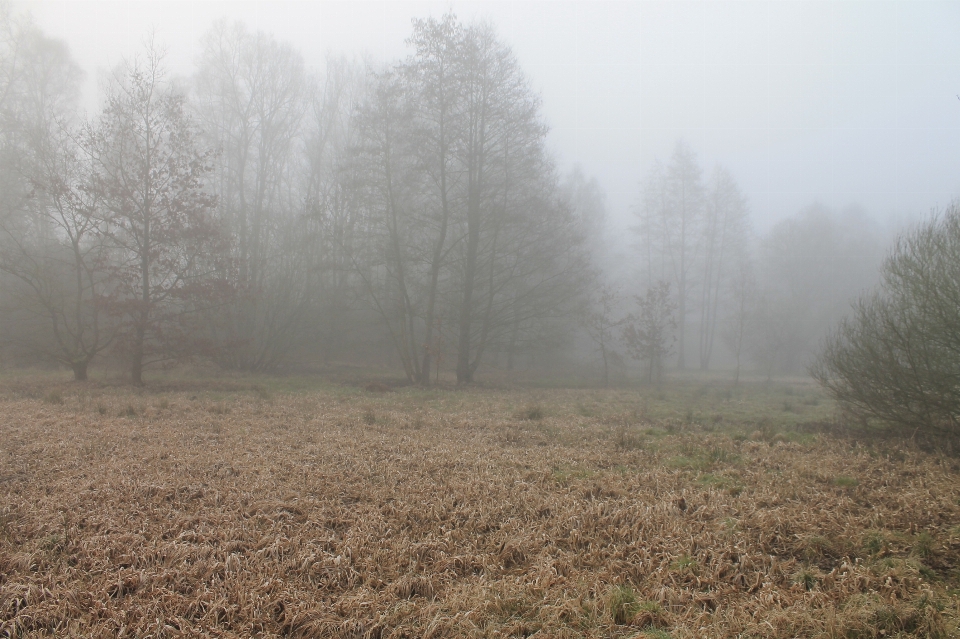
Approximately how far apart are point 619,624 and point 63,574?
333 cm

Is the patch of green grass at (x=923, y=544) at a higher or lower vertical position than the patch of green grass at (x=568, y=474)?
higher

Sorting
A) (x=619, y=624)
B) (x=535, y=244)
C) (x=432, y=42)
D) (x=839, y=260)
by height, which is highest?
(x=432, y=42)

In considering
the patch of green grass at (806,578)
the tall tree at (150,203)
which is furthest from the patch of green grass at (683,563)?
the tall tree at (150,203)

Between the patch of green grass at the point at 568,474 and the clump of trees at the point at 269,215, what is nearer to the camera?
the patch of green grass at the point at 568,474

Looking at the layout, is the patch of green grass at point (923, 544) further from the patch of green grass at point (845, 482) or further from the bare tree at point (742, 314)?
the bare tree at point (742, 314)

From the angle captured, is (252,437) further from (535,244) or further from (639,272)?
(639,272)

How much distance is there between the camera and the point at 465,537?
373 centimetres

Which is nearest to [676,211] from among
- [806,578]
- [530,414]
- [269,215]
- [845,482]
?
[269,215]

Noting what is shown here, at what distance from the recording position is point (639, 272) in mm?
37406

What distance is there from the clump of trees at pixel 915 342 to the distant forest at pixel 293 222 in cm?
614

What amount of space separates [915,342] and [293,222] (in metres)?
21.3

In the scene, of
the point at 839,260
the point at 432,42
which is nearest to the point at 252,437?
the point at 432,42

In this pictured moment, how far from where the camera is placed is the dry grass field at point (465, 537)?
2.72 meters

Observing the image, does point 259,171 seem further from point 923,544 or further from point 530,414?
point 923,544
